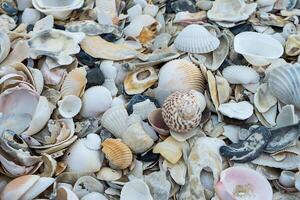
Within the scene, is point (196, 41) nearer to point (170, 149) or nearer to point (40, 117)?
point (170, 149)

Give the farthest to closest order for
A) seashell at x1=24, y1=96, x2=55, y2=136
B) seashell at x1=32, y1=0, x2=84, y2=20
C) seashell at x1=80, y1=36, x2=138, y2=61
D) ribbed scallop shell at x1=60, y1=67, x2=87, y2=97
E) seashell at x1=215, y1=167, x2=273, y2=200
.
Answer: seashell at x1=32, y1=0, x2=84, y2=20 < seashell at x1=80, y1=36, x2=138, y2=61 < ribbed scallop shell at x1=60, y1=67, x2=87, y2=97 < seashell at x1=24, y1=96, x2=55, y2=136 < seashell at x1=215, y1=167, x2=273, y2=200

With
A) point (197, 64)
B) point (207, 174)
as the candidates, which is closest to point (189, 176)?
point (207, 174)

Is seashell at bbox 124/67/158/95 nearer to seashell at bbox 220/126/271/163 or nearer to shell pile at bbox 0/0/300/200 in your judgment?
shell pile at bbox 0/0/300/200

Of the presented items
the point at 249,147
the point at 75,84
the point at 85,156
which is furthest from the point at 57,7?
the point at 249,147

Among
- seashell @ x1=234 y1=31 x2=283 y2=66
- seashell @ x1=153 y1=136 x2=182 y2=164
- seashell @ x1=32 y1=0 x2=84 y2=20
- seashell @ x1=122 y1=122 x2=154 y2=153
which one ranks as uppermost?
seashell @ x1=32 y1=0 x2=84 y2=20

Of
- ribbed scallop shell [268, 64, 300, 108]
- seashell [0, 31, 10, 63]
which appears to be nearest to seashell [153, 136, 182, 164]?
ribbed scallop shell [268, 64, 300, 108]

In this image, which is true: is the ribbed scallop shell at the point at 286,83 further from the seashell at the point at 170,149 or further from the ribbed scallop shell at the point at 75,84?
the ribbed scallop shell at the point at 75,84

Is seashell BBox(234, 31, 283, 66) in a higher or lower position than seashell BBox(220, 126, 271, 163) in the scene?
higher

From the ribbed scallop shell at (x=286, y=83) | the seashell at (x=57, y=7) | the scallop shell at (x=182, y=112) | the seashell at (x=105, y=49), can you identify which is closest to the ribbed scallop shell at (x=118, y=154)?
the scallop shell at (x=182, y=112)
